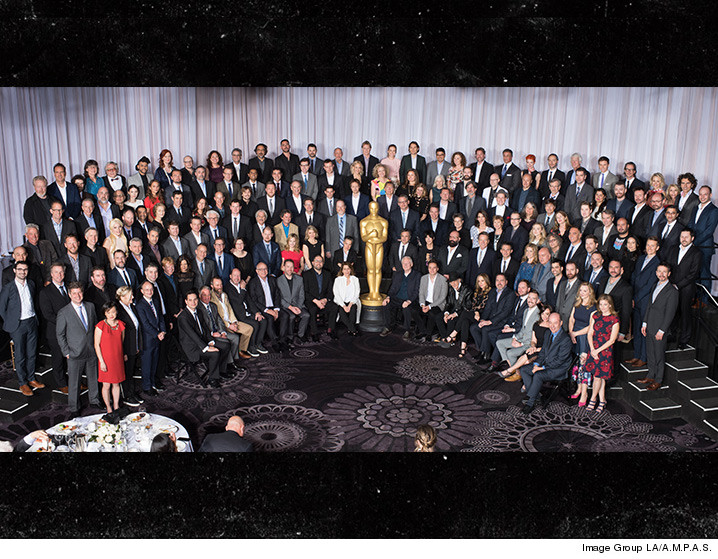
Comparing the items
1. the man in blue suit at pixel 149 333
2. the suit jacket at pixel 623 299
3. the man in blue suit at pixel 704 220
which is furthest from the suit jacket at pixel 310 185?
the man in blue suit at pixel 704 220

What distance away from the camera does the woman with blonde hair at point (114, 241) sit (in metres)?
7.02

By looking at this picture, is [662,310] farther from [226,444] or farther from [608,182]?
[226,444]

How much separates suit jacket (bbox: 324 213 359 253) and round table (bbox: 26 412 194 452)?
343 cm

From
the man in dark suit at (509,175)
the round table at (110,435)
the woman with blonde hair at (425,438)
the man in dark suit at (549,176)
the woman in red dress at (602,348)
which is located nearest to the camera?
the woman with blonde hair at (425,438)

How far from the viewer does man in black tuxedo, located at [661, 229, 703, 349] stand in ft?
21.7

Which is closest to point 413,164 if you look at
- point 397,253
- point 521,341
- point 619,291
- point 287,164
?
point 397,253

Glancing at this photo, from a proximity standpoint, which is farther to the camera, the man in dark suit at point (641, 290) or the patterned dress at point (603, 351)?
the man in dark suit at point (641, 290)

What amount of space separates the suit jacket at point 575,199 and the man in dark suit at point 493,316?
125 cm

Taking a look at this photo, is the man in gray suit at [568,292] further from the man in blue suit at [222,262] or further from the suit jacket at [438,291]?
the man in blue suit at [222,262]

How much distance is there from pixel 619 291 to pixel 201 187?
180 inches

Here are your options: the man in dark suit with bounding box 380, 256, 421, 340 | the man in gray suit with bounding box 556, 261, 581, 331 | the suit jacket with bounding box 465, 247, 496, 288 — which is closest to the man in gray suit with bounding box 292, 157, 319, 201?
the man in dark suit with bounding box 380, 256, 421, 340

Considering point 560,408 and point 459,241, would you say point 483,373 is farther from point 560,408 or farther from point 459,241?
point 459,241
